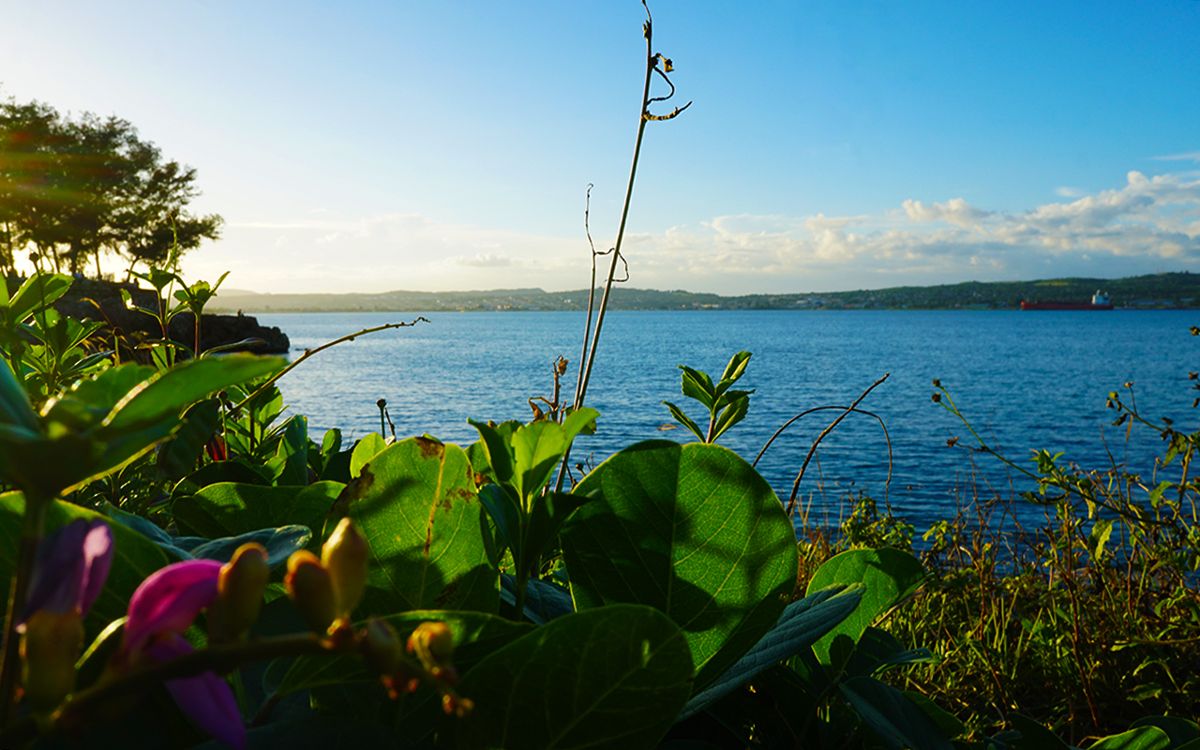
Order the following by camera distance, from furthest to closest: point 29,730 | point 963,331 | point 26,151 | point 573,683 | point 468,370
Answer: point 963,331
point 468,370
point 26,151
point 573,683
point 29,730

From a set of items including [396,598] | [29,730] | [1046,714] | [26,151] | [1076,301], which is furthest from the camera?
[1076,301]

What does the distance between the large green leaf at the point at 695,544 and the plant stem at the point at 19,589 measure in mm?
345

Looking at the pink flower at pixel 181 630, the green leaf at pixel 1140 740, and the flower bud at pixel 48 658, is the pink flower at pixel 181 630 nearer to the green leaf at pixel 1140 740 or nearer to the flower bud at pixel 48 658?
the flower bud at pixel 48 658

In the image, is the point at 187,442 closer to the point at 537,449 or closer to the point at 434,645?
the point at 537,449

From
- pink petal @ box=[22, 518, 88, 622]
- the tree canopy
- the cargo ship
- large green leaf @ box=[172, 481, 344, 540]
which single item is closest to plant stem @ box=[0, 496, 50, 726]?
pink petal @ box=[22, 518, 88, 622]

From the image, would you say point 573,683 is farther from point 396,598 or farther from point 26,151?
point 26,151

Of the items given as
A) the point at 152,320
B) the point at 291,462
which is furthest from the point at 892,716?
the point at 152,320

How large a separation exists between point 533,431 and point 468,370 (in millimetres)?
53825

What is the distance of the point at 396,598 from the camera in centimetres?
50

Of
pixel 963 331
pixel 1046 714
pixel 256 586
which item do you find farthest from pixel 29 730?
pixel 963 331

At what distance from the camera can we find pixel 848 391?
4134 centimetres

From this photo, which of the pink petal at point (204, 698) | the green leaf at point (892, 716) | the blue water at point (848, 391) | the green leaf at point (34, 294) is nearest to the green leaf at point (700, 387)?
the blue water at point (848, 391)

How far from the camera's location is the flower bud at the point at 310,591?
258 mm

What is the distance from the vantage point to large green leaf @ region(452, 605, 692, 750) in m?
0.37
